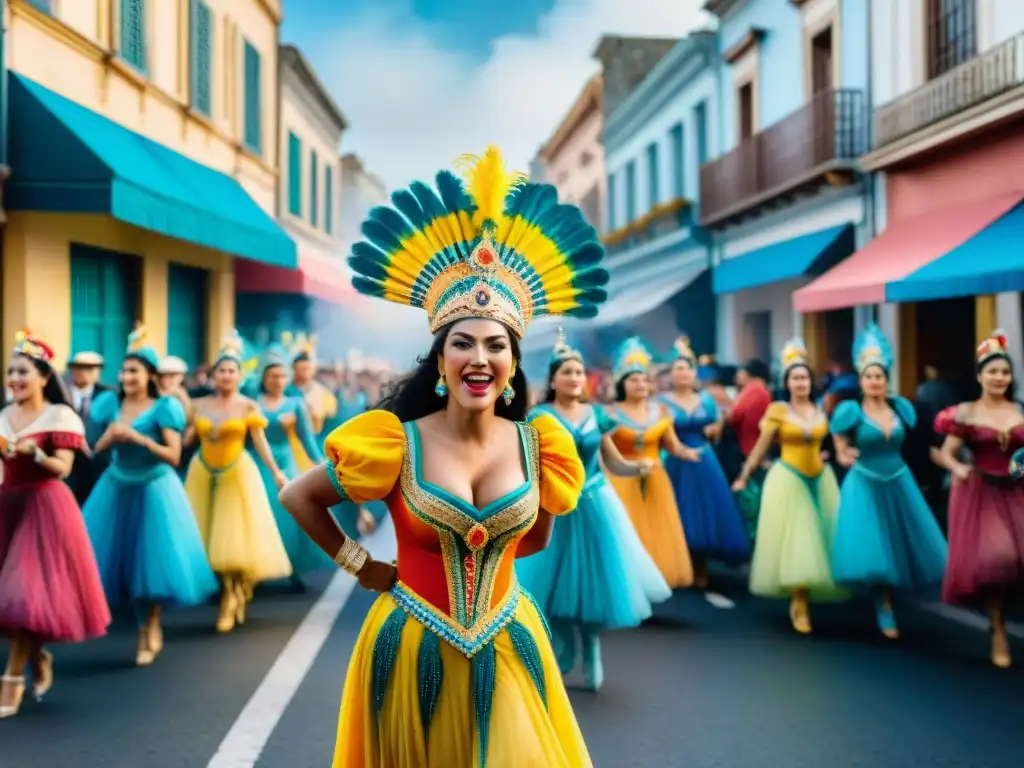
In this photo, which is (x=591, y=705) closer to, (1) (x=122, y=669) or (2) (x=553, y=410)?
(2) (x=553, y=410)

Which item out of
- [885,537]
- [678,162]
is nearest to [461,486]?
[885,537]

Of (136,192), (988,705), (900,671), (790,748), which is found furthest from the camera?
(136,192)

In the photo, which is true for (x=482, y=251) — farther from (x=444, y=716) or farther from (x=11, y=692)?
(x=11, y=692)

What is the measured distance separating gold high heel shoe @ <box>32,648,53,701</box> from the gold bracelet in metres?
3.78

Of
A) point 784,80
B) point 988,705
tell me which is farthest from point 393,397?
point 784,80

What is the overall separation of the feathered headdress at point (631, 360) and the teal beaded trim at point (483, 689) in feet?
19.9

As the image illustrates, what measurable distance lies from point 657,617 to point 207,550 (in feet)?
10.8

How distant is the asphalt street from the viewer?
609 cm

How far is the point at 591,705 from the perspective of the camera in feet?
22.9

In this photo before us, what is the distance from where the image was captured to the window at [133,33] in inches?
406

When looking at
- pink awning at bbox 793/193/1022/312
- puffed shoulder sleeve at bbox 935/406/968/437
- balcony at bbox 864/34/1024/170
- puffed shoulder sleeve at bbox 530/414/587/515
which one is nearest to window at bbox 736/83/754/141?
balcony at bbox 864/34/1024/170

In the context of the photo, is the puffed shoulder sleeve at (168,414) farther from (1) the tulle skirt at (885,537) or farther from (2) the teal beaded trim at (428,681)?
(2) the teal beaded trim at (428,681)

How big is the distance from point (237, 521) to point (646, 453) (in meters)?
3.06

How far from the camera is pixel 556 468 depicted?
4207mm
